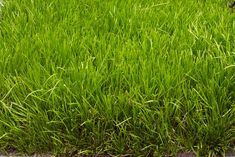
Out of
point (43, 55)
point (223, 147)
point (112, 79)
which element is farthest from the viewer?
point (43, 55)

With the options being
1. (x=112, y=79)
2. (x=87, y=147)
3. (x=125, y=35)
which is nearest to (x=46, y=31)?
(x=125, y=35)

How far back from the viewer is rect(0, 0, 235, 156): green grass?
207 cm

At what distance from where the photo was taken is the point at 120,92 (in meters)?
2.13

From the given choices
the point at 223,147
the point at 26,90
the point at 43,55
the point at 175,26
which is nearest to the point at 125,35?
the point at 175,26

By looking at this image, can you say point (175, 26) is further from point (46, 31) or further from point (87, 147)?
point (87, 147)

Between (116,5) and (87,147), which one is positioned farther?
(116,5)

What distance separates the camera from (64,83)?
7.17ft

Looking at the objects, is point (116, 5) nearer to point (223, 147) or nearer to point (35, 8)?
point (35, 8)

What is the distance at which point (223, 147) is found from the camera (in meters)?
2.06

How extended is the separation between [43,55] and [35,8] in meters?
0.69

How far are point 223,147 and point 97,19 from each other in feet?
3.76

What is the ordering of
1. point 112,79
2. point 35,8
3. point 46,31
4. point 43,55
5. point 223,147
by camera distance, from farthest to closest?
point 35,8, point 46,31, point 43,55, point 112,79, point 223,147

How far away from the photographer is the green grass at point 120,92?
2066 mm

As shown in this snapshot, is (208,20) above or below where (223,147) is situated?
above
